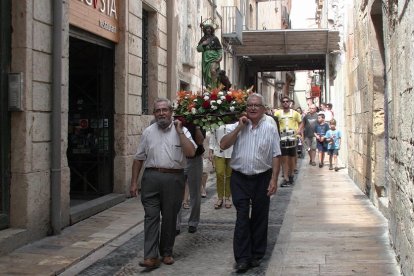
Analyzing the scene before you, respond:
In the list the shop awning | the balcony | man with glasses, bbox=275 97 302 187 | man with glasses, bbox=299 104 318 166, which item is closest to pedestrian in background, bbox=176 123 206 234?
man with glasses, bbox=275 97 302 187

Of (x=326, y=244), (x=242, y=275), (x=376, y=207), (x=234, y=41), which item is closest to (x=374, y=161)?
(x=376, y=207)

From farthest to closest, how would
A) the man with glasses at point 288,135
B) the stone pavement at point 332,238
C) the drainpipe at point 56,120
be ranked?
the man with glasses at point 288,135
the drainpipe at point 56,120
the stone pavement at point 332,238

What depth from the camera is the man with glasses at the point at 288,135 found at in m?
11.9

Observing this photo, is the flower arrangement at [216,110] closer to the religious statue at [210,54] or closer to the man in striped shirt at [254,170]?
the man in striped shirt at [254,170]

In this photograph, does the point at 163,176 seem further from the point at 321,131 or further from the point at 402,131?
the point at 321,131

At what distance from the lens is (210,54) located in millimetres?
10914

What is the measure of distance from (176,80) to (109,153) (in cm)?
350

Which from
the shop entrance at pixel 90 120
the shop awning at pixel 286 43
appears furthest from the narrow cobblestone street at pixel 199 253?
the shop awning at pixel 286 43

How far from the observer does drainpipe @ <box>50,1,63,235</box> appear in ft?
22.9

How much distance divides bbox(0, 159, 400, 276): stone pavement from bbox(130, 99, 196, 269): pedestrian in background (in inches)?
13.5

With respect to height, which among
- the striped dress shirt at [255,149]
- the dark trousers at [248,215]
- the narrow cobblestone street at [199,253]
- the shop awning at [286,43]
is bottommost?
the narrow cobblestone street at [199,253]

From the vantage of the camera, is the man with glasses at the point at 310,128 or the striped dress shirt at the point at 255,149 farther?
the man with glasses at the point at 310,128

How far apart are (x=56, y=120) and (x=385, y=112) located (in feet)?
15.1

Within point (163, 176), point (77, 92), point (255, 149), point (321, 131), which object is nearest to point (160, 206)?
point (163, 176)
